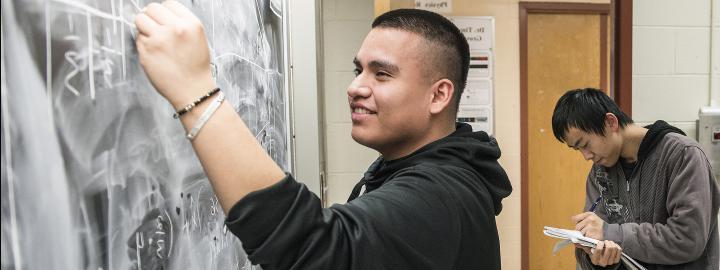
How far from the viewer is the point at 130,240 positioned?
45 cm

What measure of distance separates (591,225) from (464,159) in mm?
1016

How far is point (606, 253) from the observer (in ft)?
4.78

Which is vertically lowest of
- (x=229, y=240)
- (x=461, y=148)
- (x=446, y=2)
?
(x=229, y=240)

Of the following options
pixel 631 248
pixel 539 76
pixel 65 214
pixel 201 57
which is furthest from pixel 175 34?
pixel 539 76

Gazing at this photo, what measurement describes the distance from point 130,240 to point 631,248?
142cm

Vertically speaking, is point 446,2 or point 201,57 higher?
point 446,2

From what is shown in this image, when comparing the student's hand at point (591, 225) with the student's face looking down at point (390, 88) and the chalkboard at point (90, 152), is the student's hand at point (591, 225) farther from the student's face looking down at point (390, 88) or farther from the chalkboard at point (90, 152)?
the chalkboard at point (90, 152)

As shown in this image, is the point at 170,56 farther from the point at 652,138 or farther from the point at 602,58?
the point at 602,58

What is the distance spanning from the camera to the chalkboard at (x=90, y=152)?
1.05 feet

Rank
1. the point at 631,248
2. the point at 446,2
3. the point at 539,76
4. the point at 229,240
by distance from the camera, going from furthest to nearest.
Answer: the point at 539,76 < the point at 446,2 < the point at 631,248 < the point at 229,240

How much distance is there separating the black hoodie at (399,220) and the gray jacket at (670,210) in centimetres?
88

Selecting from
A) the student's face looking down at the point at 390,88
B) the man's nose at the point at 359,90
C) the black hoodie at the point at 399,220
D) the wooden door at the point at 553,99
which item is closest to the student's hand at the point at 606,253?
the black hoodie at the point at 399,220

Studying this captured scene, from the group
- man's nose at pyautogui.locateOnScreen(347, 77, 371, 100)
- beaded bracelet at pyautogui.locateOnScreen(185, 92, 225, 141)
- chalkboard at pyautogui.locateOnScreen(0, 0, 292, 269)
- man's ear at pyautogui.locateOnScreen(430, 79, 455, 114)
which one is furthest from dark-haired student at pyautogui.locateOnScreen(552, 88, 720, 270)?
beaded bracelet at pyautogui.locateOnScreen(185, 92, 225, 141)

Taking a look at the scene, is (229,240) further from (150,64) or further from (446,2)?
(446,2)
